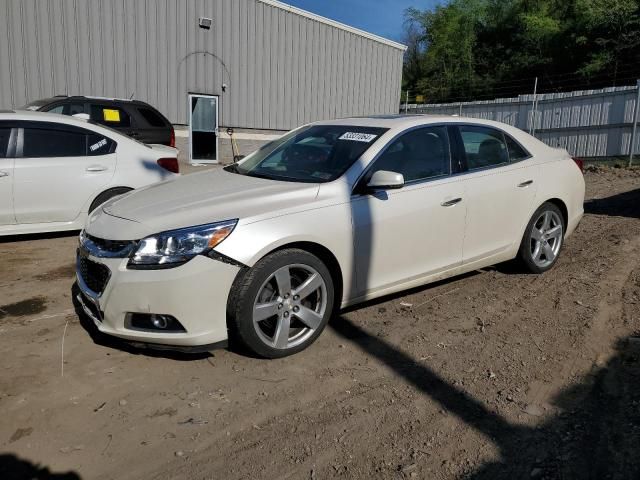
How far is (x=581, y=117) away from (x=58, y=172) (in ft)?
53.8

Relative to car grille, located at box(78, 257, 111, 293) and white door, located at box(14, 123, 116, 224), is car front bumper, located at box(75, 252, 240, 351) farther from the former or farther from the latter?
white door, located at box(14, 123, 116, 224)

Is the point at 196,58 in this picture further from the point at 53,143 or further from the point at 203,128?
the point at 53,143

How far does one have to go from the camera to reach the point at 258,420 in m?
3.06

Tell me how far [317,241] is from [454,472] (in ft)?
5.53

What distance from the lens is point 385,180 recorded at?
12.9ft

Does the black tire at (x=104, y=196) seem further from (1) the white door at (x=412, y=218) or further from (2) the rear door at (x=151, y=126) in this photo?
(2) the rear door at (x=151, y=126)

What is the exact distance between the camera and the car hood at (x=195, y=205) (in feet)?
11.5

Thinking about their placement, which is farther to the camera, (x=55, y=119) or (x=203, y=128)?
(x=203, y=128)

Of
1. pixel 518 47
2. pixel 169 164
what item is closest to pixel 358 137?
pixel 169 164

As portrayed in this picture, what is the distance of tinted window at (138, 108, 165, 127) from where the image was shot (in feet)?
35.7

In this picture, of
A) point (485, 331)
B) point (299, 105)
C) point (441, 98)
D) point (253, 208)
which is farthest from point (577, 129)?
point (441, 98)

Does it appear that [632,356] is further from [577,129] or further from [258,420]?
[577,129]

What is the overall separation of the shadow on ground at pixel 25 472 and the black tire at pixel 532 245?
13.7 ft

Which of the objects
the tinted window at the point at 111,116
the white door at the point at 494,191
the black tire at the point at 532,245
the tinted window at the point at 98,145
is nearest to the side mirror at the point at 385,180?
the white door at the point at 494,191
